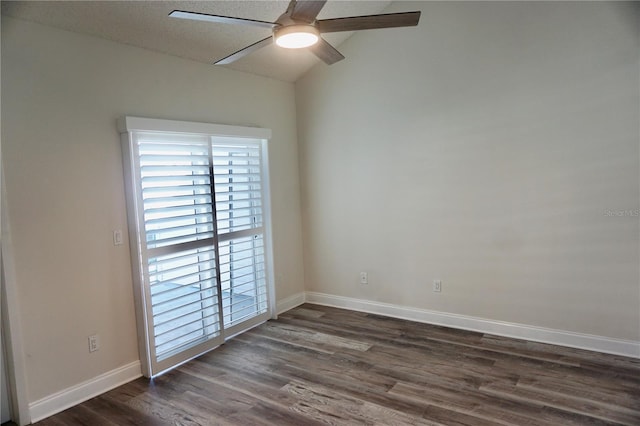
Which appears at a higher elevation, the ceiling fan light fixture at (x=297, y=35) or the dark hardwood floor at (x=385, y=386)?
the ceiling fan light fixture at (x=297, y=35)

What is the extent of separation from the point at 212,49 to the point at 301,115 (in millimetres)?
1477

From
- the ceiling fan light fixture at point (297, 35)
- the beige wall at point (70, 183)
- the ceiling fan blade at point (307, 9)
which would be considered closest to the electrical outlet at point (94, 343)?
the beige wall at point (70, 183)

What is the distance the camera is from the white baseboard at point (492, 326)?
328 cm

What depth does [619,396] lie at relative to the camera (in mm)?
2682

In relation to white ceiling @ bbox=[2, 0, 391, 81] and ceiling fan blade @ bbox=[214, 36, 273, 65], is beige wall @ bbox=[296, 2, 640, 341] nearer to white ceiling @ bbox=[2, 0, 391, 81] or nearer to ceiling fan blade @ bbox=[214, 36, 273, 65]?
white ceiling @ bbox=[2, 0, 391, 81]

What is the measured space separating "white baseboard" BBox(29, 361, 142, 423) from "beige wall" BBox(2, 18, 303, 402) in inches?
1.9

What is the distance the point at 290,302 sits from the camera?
4.87 m

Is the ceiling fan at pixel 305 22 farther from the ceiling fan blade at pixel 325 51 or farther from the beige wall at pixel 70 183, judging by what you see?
the beige wall at pixel 70 183

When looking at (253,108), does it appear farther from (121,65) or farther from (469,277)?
(469,277)

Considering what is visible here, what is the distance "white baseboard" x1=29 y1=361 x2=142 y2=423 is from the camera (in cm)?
274

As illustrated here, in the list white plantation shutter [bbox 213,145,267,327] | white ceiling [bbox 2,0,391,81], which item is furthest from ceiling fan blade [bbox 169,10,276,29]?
white plantation shutter [bbox 213,145,267,327]

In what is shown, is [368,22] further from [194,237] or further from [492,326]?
[492,326]

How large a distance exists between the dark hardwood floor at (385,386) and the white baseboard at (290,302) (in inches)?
31.7

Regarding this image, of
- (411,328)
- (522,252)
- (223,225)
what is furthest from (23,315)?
(522,252)
